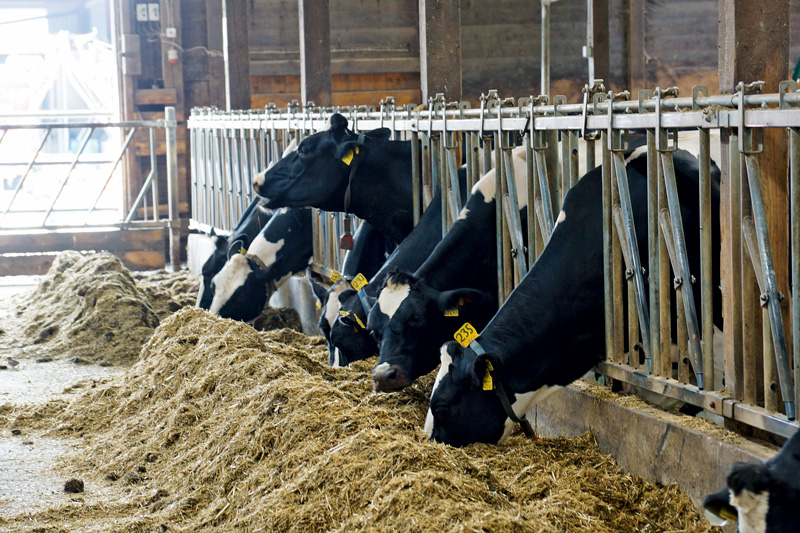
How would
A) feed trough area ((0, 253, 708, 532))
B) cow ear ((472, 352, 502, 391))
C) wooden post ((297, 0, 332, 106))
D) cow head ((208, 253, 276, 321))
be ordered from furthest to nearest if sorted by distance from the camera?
1. wooden post ((297, 0, 332, 106))
2. cow head ((208, 253, 276, 321))
3. cow ear ((472, 352, 502, 391))
4. feed trough area ((0, 253, 708, 532))

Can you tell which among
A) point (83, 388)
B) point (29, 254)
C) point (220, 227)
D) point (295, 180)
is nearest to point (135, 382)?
point (83, 388)

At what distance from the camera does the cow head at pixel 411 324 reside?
470 centimetres

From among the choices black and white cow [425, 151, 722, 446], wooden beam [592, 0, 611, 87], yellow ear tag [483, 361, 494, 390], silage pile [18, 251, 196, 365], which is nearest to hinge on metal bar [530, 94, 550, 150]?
black and white cow [425, 151, 722, 446]

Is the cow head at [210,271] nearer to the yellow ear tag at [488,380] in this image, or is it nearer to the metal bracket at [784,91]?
the yellow ear tag at [488,380]

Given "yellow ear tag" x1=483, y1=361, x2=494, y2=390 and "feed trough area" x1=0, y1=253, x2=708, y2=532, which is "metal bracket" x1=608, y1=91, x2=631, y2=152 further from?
"feed trough area" x1=0, y1=253, x2=708, y2=532

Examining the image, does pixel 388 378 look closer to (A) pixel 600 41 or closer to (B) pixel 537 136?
(B) pixel 537 136

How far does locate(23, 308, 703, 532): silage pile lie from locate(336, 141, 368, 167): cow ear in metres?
1.34

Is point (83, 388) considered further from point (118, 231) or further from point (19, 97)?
point (19, 97)

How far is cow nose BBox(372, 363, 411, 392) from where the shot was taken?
4.67 meters

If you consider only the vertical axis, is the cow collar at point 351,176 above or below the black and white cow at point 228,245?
above

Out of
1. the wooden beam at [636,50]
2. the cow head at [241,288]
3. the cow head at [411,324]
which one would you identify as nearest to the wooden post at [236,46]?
the cow head at [241,288]

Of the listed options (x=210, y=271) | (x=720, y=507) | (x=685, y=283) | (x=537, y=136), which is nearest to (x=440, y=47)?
(x=537, y=136)

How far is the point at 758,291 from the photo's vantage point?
3.49 metres

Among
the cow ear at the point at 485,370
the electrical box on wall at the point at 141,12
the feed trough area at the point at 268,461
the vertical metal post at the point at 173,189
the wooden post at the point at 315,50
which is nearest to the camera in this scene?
the feed trough area at the point at 268,461
